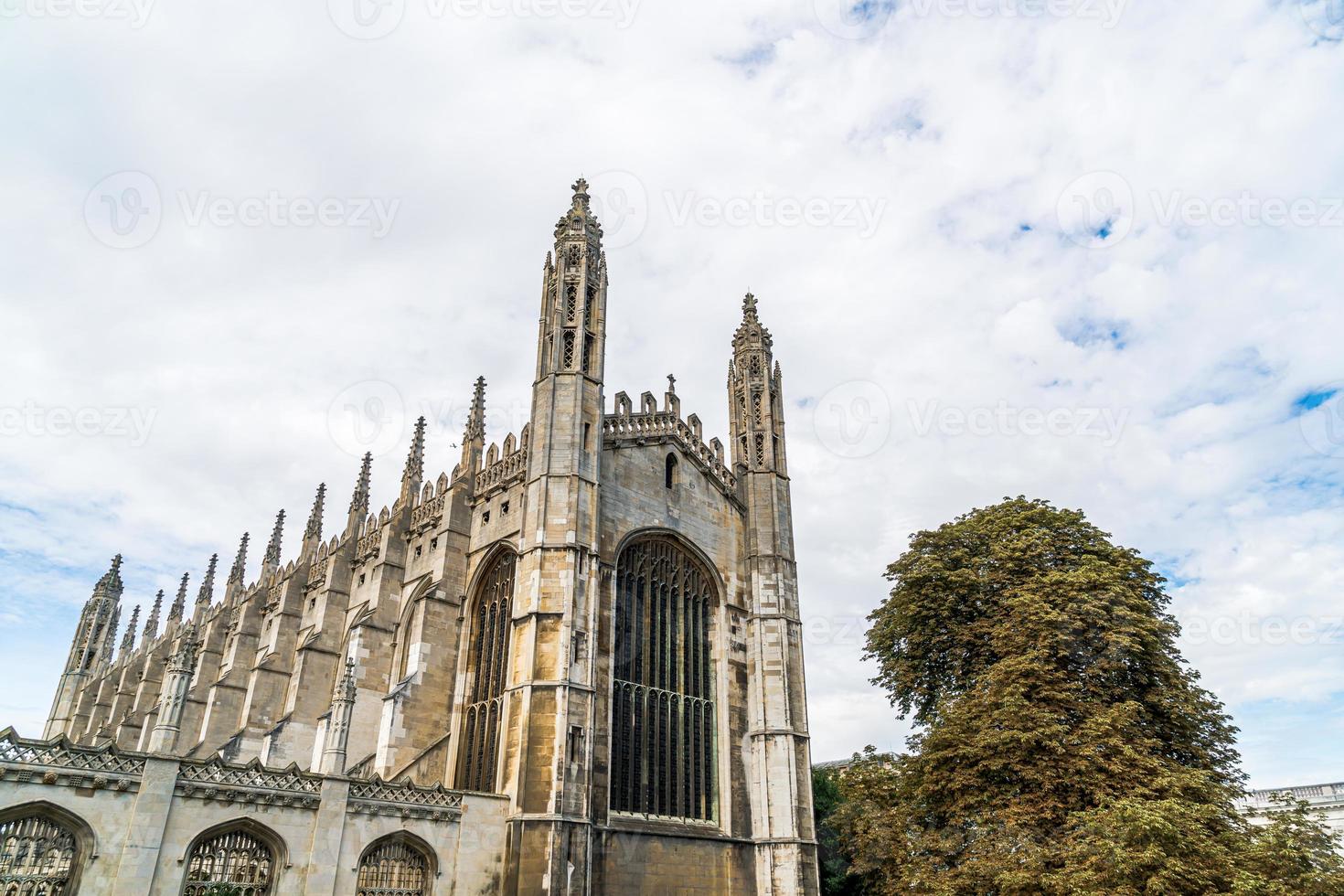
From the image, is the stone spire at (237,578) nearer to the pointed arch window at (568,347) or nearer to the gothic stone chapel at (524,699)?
the gothic stone chapel at (524,699)

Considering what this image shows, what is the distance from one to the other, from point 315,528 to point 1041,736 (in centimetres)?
3338

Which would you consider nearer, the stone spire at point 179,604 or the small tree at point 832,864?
the small tree at point 832,864

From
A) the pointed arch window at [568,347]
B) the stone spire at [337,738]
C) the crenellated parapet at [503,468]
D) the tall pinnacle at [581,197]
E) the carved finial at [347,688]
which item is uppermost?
the tall pinnacle at [581,197]

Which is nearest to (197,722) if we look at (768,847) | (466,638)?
(466,638)

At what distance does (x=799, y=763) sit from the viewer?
27516mm

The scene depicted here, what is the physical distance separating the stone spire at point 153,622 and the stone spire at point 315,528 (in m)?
26.2

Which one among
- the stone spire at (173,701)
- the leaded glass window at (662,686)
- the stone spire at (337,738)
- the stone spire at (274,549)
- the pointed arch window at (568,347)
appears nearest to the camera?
the stone spire at (173,701)

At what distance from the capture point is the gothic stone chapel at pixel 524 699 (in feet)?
53.7

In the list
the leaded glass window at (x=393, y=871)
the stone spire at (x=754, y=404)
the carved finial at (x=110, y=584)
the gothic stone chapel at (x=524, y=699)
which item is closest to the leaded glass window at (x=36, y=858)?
the gothic stone chapel at (x=524, y=699)

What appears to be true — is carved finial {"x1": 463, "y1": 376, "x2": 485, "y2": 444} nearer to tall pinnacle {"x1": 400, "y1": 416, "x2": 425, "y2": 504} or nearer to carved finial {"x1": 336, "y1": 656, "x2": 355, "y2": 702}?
tall pinnacle {"x1": 400, "y1": 416, "x2": 425, "y2": 504}

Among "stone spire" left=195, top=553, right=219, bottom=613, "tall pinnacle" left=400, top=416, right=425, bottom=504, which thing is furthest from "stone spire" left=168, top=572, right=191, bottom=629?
"tall pinnacle" left=400, top=416, right=425, bottom=504

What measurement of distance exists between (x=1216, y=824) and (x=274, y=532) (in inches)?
1707

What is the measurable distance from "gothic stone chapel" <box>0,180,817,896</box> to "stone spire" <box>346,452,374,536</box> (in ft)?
0.35

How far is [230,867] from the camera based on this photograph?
16719 millimetres
